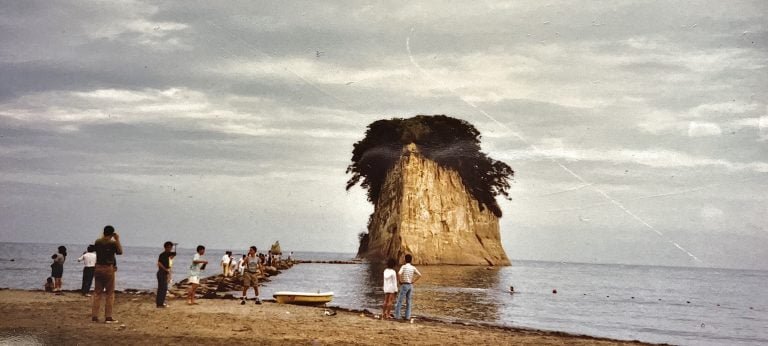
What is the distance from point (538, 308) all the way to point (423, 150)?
146ft

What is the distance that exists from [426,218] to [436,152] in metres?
8.33

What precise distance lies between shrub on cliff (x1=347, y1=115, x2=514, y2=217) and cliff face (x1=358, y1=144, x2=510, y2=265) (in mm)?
1416

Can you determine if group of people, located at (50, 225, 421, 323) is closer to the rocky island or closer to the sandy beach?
the sandy beach

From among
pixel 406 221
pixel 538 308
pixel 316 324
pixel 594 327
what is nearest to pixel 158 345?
pixel 316 324

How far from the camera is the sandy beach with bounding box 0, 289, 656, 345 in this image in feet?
42.4

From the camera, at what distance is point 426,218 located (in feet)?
→ 244

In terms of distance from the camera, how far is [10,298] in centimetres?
1925

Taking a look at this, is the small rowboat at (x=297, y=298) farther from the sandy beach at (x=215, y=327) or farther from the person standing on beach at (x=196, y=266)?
the person standing on beach at (x=196, y=266)

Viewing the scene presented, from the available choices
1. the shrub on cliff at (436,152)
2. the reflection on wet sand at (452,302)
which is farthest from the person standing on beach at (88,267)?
the shrub on cliff at (436,152)

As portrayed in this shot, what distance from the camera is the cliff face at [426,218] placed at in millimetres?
73188

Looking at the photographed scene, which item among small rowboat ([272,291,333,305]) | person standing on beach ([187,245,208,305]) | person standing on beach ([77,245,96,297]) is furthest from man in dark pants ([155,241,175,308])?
small rowboat ([272,291,333,305])

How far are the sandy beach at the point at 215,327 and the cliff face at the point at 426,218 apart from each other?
169 feet

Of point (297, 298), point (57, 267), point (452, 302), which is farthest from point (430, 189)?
point (57, 267)

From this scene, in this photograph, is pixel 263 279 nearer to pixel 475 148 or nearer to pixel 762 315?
pixel 762 315
